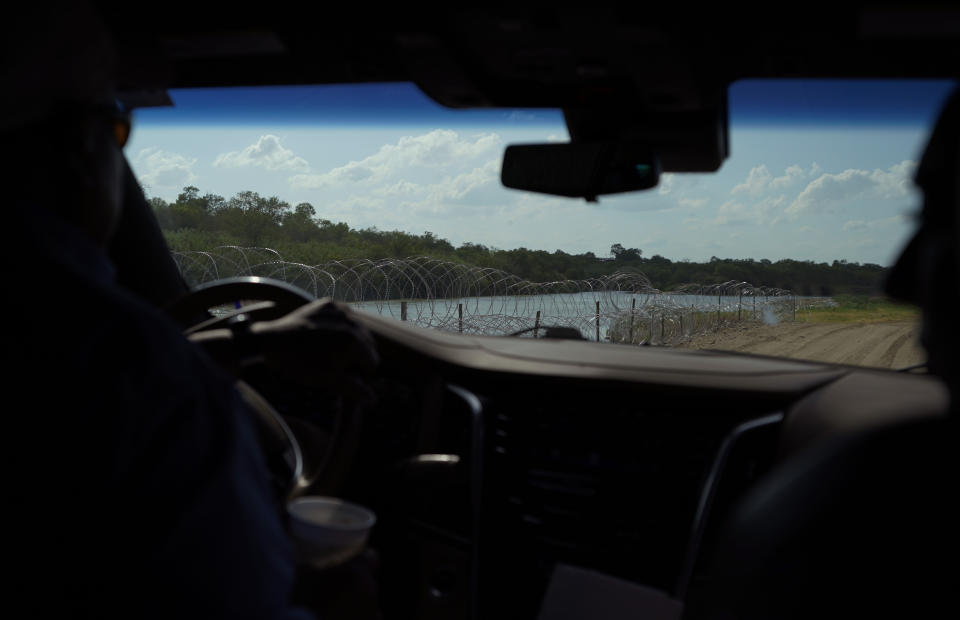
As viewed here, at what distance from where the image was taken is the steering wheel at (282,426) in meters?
2.24

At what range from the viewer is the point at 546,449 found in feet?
9.10

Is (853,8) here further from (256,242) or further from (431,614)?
(256,242)

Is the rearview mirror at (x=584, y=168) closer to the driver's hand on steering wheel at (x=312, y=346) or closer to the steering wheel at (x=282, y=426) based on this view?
the steering wheel at (x=282, y=426)

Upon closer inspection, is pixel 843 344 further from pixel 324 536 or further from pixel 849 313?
pixel 324 536

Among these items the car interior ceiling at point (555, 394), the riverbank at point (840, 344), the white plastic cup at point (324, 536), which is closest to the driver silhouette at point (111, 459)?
the white plastic cup at point (324, 536)

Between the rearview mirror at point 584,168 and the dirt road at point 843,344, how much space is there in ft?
3.29

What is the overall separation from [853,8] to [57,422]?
7.01 ft

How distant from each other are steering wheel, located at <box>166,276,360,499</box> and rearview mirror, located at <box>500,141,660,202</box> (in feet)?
3.39

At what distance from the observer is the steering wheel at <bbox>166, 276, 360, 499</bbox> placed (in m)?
2.24

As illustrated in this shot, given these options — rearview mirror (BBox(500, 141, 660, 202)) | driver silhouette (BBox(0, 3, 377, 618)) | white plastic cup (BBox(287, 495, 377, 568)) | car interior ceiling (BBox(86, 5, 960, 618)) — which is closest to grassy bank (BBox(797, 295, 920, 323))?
car interior ceiling (BBox(86, 5, 960, 618))

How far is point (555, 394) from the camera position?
9.18ft

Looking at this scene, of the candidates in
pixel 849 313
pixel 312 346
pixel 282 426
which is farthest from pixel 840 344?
pixel 312 346

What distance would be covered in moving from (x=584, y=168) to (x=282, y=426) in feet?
4.73

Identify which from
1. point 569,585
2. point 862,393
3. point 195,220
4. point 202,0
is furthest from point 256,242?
point 862,393
